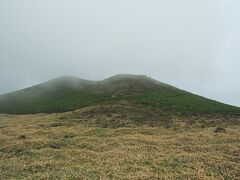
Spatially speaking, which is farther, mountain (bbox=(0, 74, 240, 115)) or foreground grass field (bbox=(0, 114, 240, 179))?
mountain (bbox=(0, 74, 240, 115))

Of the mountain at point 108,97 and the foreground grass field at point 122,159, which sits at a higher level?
the mountain at point 108,97

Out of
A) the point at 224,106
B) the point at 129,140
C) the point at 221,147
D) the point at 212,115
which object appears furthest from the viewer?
the point at 224,106

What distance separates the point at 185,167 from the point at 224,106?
88881mm

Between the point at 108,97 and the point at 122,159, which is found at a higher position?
the point at 108,97

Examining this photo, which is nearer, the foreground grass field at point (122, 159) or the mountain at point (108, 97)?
the foreground grass field at point (122, 159)

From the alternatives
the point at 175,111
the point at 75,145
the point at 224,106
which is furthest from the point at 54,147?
the point at 224,106

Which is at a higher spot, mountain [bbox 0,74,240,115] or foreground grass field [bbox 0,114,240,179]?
mountain [bbox 0,74,240,115]

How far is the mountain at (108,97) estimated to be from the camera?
109 meters

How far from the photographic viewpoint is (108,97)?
119625mm

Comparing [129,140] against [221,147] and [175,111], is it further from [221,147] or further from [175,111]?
[175,111]

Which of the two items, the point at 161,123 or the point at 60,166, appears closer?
the point at 60,166

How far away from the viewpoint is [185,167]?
30375 mm

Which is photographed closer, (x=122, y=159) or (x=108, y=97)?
(x=122, y=159)

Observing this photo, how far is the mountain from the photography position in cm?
10878
